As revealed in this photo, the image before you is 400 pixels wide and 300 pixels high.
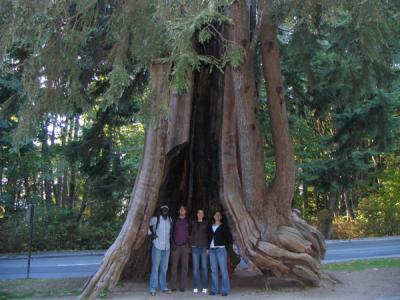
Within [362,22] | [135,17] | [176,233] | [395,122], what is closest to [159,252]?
[176,233]

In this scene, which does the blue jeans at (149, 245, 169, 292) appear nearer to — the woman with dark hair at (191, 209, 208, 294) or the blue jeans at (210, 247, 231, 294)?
the woman with dark hair at (191, 209, 208, 294)

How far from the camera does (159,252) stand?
1095cm

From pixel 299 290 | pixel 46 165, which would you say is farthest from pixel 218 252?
pixel 46 165

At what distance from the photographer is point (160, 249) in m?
10.9

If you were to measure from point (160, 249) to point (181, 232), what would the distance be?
61 cm

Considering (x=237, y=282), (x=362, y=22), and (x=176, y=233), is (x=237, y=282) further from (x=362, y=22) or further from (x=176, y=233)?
(x=362, y=22)

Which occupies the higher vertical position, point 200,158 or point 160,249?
point 200,158

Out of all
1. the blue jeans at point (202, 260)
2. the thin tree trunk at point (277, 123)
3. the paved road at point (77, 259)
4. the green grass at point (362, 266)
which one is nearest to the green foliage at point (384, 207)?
the paved road at point (77, 259)

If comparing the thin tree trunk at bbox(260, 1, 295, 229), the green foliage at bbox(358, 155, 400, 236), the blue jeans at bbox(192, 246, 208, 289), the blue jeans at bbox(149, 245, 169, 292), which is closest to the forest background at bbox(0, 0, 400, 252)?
the green foliage at bbox(358, 155, 400, 236)

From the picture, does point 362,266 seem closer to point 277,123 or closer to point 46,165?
point 277,123

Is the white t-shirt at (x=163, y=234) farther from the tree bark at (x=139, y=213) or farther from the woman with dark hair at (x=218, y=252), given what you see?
the woman with dark hair at (x=218, y=252)

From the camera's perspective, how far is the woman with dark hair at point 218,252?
10875 mm

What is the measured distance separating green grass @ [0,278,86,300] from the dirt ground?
47.3 inches

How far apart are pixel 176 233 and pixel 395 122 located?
1285 centimetres
